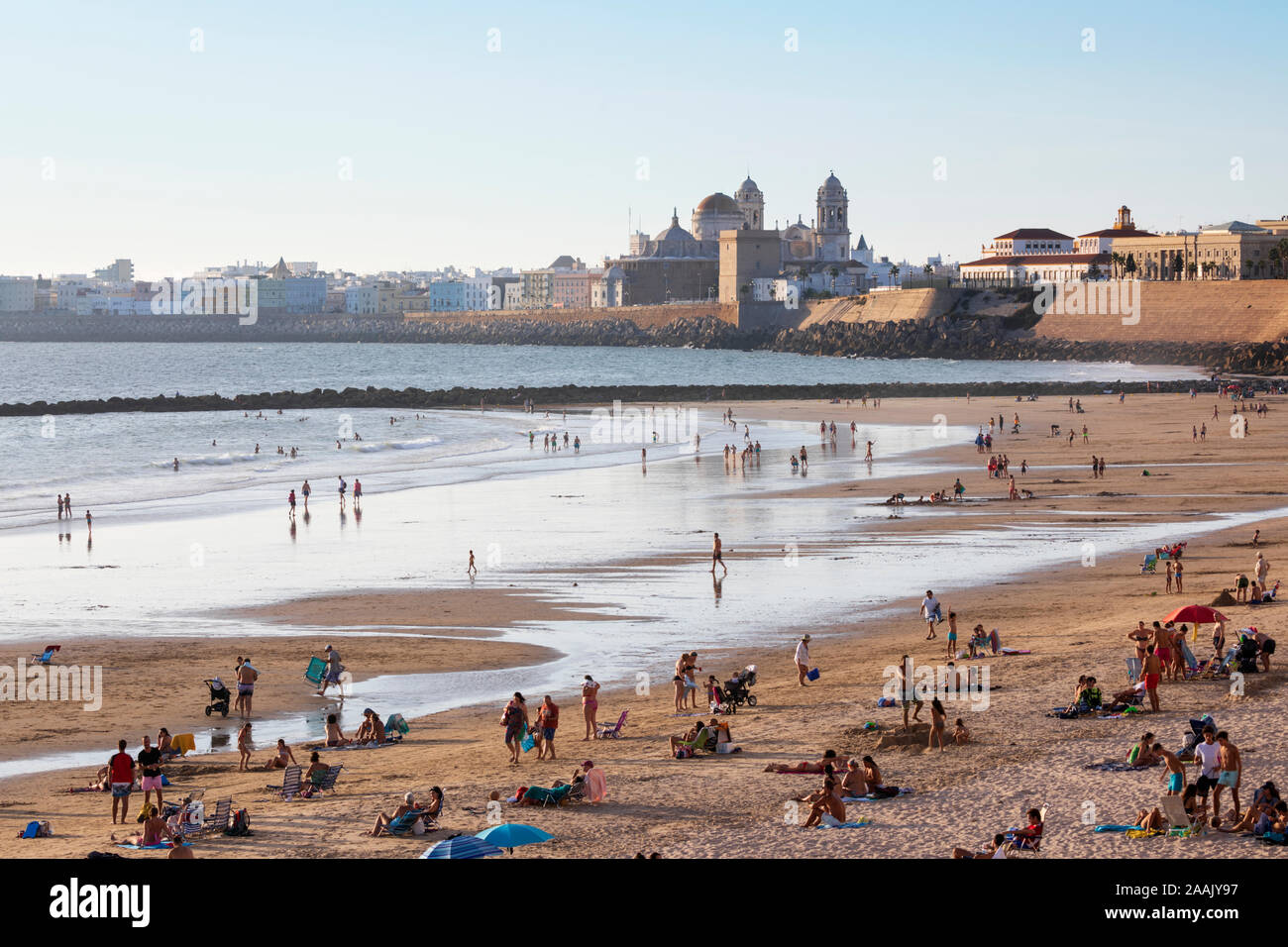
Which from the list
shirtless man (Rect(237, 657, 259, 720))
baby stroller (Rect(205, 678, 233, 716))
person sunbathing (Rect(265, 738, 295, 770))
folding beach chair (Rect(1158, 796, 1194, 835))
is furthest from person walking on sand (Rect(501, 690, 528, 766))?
folding beach chair (Rect(1158, 796, 1194, 835))

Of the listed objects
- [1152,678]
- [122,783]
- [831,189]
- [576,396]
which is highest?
[831,189]


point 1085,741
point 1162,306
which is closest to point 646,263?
point 1162,306

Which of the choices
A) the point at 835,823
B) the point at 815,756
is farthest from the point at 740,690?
the point at 835,823

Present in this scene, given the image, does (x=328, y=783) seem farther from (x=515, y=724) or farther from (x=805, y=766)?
(x=805, y=766)

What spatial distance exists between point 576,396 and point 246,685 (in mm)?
64644

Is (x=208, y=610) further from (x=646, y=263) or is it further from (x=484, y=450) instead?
(x=646, y=263)

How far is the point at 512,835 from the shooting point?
33.6 feet

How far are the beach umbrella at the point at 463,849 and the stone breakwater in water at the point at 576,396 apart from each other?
66.7 m

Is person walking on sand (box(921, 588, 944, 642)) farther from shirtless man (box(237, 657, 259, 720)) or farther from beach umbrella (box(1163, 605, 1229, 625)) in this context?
shirtless man (box(237, 657, 259, 720))

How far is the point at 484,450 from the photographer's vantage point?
52938 mm

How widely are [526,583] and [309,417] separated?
50.3 metres

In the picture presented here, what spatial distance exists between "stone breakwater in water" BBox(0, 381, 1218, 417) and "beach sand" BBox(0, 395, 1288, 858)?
54357 millimetres

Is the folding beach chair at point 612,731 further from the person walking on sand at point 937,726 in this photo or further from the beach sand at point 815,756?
the person walking on sand at point 937,726

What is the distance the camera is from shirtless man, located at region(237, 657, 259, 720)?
16500mm
